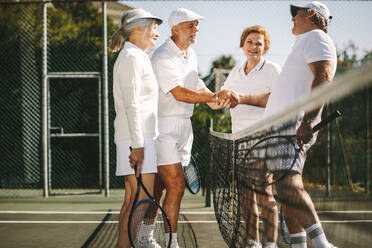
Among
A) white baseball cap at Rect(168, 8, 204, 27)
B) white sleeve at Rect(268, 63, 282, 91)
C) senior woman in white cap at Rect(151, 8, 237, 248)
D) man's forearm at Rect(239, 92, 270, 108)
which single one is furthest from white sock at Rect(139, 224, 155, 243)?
white baseball cap at Rect(168, 8, 204, 27)

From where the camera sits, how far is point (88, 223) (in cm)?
507

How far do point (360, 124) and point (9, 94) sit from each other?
284 inches

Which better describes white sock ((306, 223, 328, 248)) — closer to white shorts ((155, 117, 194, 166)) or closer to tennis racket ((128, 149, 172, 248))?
tennis racket ((128, 149, 172, 248))

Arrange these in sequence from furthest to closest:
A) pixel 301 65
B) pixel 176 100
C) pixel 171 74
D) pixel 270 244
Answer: pixel 176 100, pixel 171 74, pixel 301 65, pixel 270 244

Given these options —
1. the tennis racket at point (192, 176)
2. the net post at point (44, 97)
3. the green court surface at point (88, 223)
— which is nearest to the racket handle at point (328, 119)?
the green court surface at point (88, 223)

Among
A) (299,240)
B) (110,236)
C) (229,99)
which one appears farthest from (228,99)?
(110,236)

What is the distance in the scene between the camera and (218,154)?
12.1ft

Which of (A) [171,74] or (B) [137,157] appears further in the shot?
(A) [171,74]

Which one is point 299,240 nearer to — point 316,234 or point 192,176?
point 316,234

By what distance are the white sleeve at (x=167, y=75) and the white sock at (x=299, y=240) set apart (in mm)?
1525

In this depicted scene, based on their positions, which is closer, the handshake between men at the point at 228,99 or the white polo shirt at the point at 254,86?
the handshake between men at the point at 228,99

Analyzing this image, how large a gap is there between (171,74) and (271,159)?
50.0 inches

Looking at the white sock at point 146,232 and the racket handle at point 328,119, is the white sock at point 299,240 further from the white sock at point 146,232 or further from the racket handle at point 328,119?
the white sock at point 146,232

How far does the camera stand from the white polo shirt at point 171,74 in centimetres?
336
